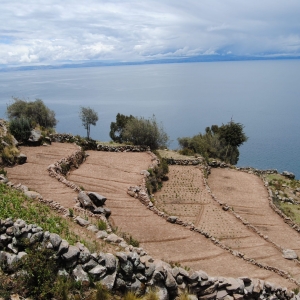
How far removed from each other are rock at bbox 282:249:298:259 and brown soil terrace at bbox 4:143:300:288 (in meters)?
0.30

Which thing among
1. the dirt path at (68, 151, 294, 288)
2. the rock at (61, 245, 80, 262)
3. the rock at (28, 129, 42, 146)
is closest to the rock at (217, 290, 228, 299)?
the dirt path at (68, 151, 294, 288)

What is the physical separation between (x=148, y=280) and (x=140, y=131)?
91.8ft

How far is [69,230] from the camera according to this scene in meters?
12.7

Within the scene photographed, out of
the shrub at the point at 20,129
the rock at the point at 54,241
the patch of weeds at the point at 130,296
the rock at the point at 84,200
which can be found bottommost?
the patch of weeds at the point at 130,296

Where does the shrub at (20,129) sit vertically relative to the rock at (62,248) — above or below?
above

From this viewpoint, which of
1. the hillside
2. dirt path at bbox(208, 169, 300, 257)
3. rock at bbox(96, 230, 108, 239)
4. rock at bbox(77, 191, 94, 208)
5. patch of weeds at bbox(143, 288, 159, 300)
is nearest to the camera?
patch of weeds at bbox(143, 288, 159, 300)

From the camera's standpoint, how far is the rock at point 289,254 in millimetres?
17672

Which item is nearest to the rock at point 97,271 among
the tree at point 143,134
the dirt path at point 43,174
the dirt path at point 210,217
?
the dirt path at point 43,174

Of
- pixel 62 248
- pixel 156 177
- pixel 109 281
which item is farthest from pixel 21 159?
pixel 109 281

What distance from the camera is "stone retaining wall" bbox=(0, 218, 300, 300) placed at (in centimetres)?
984

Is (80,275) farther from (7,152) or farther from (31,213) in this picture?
(7,152)

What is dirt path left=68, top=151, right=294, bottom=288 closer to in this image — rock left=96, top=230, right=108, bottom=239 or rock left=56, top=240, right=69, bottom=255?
rock left=96, top=230, right=108, bottom=239

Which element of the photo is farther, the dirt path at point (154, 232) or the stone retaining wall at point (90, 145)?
the stone retaining wall at point (90, 145)

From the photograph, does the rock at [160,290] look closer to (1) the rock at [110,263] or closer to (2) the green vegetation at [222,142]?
(1) the rock at [110,263]
